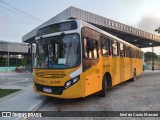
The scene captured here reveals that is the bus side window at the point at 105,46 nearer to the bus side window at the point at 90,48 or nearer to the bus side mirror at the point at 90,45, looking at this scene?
the bus side window at the point at 90,48

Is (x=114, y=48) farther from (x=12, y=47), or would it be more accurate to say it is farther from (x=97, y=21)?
(x=12, y=47)

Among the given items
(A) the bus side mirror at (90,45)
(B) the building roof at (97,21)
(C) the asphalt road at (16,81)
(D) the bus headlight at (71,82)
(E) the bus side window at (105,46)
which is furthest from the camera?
(B) the building roof at (97,21)

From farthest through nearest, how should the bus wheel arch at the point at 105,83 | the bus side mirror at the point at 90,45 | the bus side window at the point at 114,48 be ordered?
the bus side window at the point at 114,48 → the bus wheel arch at the point at 105,83 → the bus side mirror at the point at 90,45

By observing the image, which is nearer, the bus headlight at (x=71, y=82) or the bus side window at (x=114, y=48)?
the bus headlight at (x=71, y=82)

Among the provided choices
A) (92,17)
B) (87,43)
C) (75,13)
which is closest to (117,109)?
(87,43)

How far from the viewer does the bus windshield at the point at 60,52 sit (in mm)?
8289

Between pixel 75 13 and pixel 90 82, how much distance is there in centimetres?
1079

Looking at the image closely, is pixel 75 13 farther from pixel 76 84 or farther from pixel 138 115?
pixel 138 115

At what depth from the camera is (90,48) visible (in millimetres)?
9047

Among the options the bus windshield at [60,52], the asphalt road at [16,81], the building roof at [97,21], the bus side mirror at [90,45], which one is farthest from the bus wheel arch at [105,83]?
the asphalt road at [16,81]

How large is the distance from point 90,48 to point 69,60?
121cm

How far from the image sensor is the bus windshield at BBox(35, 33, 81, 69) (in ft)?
27.2

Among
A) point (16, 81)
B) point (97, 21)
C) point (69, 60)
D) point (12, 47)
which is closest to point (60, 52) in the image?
point (69, 60)

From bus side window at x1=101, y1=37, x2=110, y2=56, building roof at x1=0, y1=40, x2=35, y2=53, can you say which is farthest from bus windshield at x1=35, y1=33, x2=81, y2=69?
building roof at x1=0, y1=40, x2=35, y2=53
